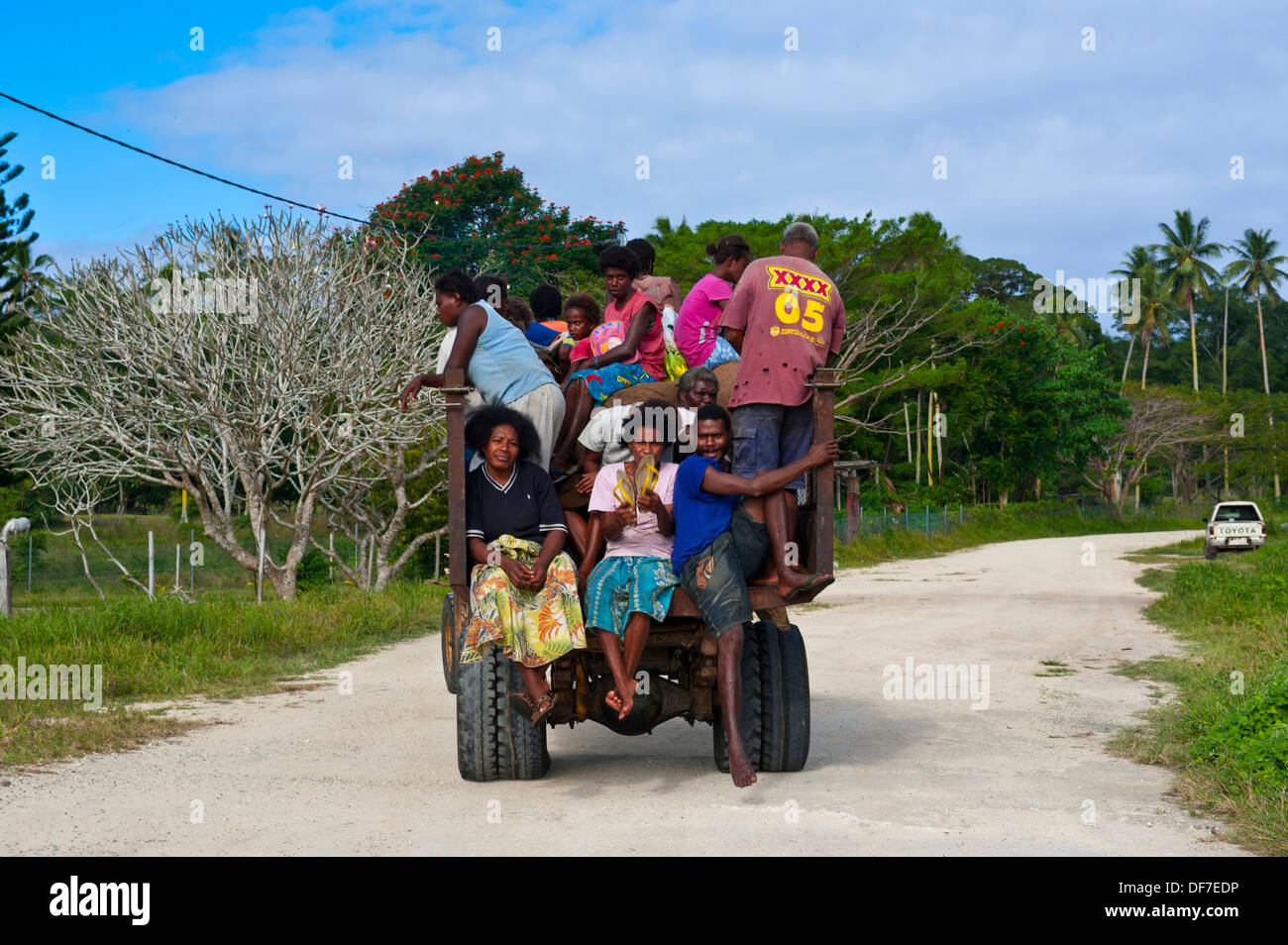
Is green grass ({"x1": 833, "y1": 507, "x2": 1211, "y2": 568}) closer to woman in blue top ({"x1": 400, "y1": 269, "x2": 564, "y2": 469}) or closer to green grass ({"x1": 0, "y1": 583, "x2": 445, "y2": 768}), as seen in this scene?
green grass ({"x1": 0, "y1": 583, "x2": 445, "y2": 768})

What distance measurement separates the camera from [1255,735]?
6.82 meters

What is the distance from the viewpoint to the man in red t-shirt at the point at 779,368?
662 cm

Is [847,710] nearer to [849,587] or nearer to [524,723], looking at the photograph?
[524,723]

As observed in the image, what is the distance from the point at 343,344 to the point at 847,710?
10.9 metres

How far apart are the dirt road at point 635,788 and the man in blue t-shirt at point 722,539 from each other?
29.5 inches

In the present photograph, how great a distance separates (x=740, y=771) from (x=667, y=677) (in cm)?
108

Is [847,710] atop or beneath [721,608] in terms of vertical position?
beneath

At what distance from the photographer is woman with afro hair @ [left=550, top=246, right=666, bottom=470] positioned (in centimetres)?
734

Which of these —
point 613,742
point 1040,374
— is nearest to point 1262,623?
point 613,742

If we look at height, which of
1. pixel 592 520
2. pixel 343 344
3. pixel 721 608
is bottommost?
pixel 721 608

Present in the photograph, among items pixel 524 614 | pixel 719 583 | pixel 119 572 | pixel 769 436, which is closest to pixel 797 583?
pixel 719 583

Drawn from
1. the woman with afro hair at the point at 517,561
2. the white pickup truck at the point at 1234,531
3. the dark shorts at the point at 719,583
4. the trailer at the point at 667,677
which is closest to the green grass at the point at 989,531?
the white pickup truck at the point at 1234,531

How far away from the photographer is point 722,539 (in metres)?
6.48

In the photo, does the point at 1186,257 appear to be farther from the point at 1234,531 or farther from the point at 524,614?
the point at 524,614
